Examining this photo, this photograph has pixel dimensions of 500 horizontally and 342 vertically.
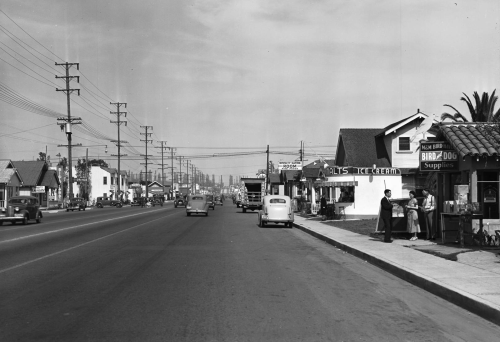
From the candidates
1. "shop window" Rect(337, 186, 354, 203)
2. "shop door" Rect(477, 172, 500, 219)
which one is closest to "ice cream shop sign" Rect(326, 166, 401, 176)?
"shop window" Rect(337, 186, 354, 203)

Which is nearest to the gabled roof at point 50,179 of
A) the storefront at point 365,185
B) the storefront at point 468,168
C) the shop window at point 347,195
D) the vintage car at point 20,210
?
the vintage car at point 20,210

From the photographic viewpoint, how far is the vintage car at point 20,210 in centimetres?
3194

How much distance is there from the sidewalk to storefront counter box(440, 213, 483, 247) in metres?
0.55

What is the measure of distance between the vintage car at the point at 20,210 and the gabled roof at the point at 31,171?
144 feet

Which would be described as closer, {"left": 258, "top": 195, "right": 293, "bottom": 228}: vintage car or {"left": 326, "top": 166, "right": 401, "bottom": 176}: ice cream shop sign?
{"left": 258, "top": 195, "right": 293, "bottom": 228}: vintage car

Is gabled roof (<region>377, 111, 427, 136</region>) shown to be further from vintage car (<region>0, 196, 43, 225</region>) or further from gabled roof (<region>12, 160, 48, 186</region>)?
gabled roof (<region>12, 160, 48, 186</region>)

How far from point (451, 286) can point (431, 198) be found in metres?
8.82

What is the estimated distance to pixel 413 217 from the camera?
61.3 feet

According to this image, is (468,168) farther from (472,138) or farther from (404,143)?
(404,143)

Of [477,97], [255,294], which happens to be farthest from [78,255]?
[477,97]

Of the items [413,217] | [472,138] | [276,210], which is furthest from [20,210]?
[472,138]

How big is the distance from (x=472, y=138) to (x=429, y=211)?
2848 millimetres

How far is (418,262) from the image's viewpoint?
43.2 ft

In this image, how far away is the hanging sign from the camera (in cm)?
1762
